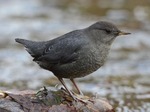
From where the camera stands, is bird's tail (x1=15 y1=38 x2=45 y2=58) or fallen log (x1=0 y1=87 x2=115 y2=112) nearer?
fallen log (x1=0 y1=87 x2=115 y2=112)

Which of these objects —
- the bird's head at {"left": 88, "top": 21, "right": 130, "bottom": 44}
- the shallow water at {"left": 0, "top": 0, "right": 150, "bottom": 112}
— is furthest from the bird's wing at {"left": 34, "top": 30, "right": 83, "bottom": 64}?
the shallow water at {"left": 0, "top": 0, "right": 150, "bottom": 112}

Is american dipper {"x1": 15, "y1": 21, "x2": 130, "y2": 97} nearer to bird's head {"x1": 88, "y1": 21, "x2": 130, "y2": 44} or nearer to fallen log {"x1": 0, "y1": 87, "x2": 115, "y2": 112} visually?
bird's head {"x1": 88, "y1": 21, "x2": 130, "y2": 44}

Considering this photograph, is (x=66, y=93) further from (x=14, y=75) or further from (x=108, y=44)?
(x=14, y=75)

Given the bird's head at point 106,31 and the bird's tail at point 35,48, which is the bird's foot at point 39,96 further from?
the bird's head at point 106,31

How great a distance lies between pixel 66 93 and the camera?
4.88 meters

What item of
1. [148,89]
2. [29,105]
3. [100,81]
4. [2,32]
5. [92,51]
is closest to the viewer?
[29,105]

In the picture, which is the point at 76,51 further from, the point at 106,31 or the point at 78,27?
the point at 78,27

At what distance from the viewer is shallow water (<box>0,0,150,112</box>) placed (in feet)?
23.0

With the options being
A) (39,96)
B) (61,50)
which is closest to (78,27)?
(61,50)

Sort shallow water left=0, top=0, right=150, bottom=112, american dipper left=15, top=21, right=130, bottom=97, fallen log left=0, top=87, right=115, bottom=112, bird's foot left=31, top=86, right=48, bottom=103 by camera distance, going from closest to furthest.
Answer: fallen log left=0, top=87, right=115, bottom=112, bird's foot left=31, top=86, right=48, bottom=103, american dipper left=15, top=21, right=130, bottom=97, shallow water left=0, top=0, right=150, bottom=112

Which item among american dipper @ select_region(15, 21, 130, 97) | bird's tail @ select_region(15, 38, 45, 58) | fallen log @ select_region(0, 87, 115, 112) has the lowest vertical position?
fallen log @ select_region(0, 87, 115, 112)

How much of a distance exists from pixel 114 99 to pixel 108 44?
169cm

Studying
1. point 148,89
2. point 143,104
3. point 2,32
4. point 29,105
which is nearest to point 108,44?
point 29,105

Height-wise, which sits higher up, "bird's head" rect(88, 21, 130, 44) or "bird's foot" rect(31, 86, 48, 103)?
"bird's head" rect(88, 21, 130, 44)
